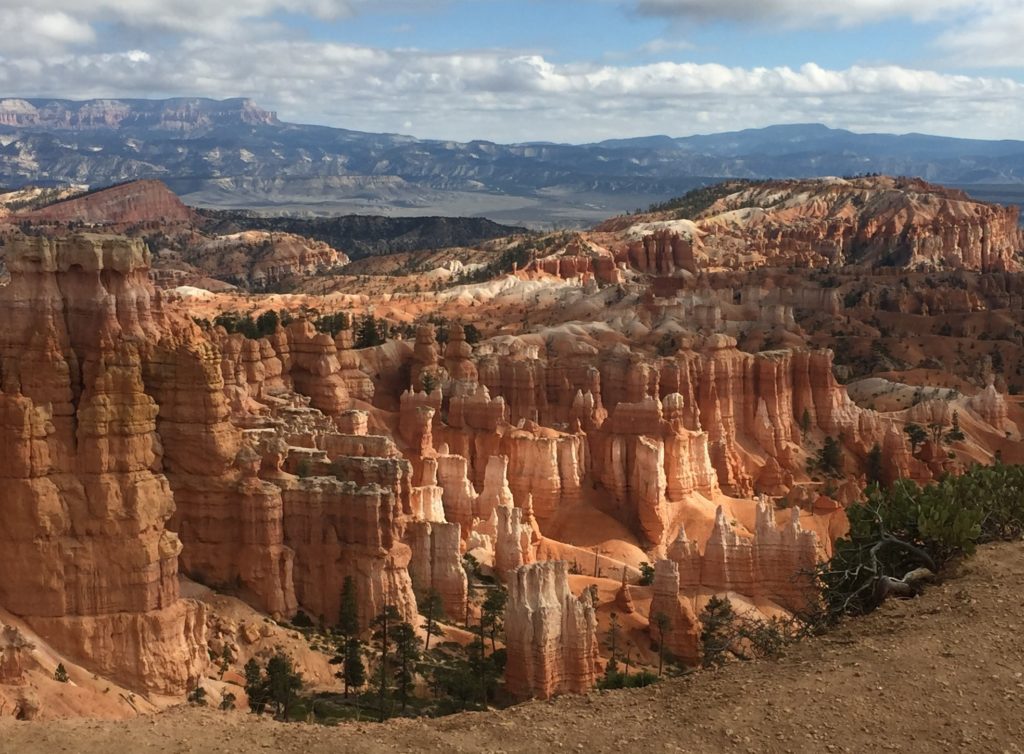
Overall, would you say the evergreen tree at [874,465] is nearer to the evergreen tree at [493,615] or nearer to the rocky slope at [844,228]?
the evergreen tree at [493,615]

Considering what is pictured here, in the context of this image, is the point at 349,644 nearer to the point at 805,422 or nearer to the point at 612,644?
the point at 612,644

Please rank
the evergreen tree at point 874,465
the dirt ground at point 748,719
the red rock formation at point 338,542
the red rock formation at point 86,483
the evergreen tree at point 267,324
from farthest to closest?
the evergreen tree at point 267,324, the evergreen tree at point 874,465, the red rock formation at point 338,542, the red rock formation at point 86,483, the dirt ground at point 748,719

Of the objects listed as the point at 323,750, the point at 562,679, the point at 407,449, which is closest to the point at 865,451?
the point at 407,449

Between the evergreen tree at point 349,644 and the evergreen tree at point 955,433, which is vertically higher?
the evergreen tree at point 349,644

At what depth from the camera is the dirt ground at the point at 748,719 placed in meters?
16.0

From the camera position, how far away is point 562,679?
A: 3053 cm

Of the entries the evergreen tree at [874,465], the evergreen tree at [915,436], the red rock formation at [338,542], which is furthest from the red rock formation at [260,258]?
the red rock formation at [338,542]

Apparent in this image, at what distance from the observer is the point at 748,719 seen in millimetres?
16469

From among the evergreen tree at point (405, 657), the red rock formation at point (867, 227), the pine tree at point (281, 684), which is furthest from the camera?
the red rock formation at point (867, 227)

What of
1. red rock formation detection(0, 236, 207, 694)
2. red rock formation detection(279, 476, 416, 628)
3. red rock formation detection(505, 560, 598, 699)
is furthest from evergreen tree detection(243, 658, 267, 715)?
red rock formation detection(505, 560, 598, 699)

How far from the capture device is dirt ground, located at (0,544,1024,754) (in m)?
16.0

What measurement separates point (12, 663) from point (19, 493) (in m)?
4.14

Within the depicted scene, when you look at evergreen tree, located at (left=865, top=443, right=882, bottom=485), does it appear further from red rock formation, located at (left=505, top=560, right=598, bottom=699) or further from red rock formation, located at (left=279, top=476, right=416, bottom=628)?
red rock formation, located at (left=279, top=476, right=416, bottom=628)

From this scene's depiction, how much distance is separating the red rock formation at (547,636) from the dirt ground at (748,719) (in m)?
11.8
